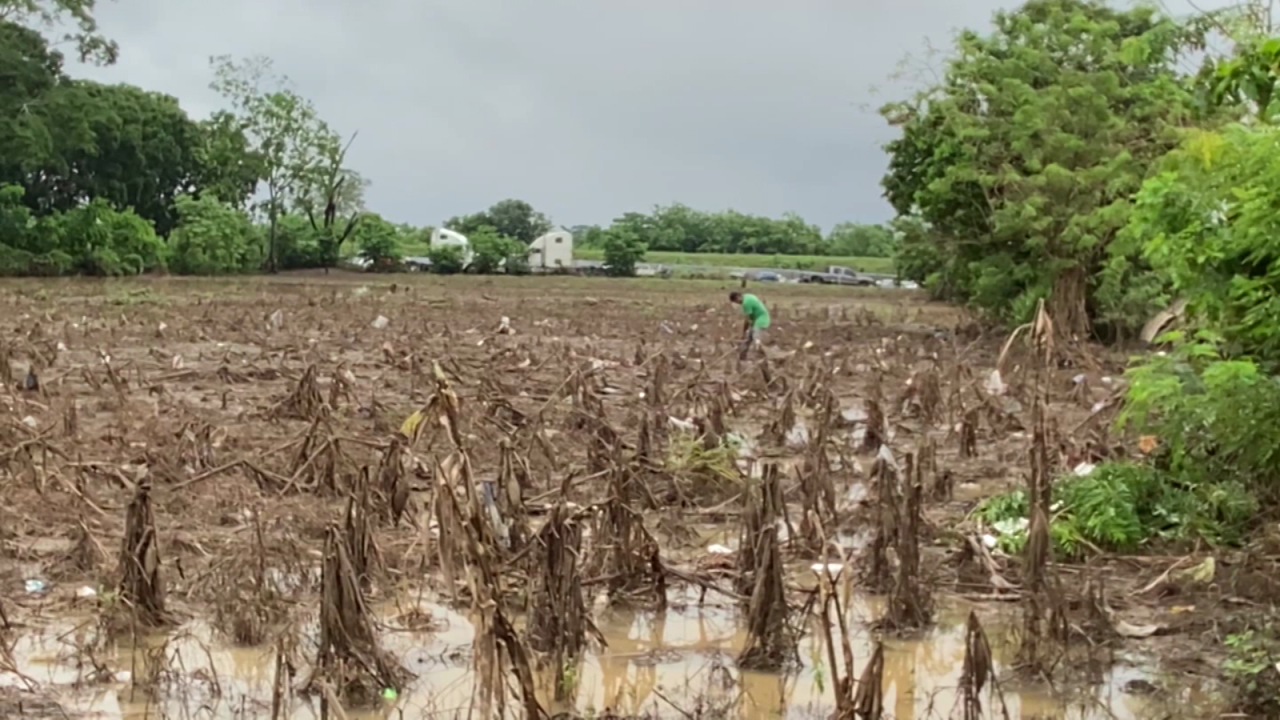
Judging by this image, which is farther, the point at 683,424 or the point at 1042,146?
the point at 1042,146

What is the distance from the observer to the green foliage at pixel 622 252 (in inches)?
2197

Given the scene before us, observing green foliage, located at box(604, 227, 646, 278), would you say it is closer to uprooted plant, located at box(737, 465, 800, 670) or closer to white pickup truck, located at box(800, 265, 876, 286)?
white pickup truck, located at box(800, 265, 876, 286)

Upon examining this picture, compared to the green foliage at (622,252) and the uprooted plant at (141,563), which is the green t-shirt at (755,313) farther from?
the green foliage at (622,252)

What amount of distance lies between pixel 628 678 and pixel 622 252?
5051 cm

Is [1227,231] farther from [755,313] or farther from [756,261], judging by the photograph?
[756,261]

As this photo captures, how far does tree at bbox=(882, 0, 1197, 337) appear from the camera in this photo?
69.5 ft

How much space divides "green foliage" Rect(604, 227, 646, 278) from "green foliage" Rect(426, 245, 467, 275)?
6546 mm

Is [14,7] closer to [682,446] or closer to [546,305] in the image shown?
[546,305]

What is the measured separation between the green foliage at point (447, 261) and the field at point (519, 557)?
38.6 metres

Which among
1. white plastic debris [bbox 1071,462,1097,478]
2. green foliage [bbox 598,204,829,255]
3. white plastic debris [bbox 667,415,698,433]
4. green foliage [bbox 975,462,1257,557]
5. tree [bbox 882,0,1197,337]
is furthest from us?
green foliage [bbox 598,204,829,255]

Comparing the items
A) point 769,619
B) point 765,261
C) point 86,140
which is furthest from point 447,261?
point 769,619

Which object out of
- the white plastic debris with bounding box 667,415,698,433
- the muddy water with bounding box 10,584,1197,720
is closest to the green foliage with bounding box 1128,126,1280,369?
the muddy water with bounding box 10,584,1197,720

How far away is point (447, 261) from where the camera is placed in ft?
173

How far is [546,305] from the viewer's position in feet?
109
